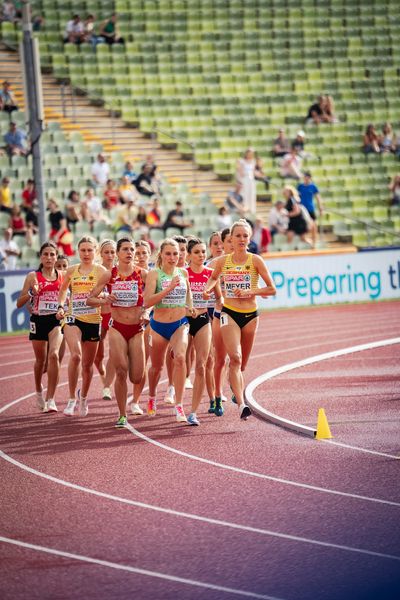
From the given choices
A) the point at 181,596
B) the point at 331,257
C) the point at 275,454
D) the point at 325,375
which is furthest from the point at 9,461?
the point at 331,257

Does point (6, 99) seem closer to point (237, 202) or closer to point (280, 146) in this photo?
point (237, 202)

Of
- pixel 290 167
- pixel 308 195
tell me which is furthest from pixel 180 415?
pixel 290 167

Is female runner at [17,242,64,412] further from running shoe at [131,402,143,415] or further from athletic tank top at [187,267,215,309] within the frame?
athletic tank top at [187,267,215,309]

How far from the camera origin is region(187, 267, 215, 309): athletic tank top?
1302cm

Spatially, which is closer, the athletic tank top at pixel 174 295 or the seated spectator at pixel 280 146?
the athletic tank top at pixel 174 295

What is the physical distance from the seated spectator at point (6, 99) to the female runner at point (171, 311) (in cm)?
1610

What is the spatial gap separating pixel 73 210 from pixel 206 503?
1661 cm

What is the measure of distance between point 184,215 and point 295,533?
805 inches

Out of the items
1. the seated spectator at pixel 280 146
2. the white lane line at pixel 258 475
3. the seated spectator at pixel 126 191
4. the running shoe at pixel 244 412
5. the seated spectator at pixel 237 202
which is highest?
the seated spectator at pixel 280 146

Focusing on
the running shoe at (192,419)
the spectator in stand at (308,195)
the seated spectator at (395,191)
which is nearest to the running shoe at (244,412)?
the running shoe at (192,419)

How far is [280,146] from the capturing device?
102 feet

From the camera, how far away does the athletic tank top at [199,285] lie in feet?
42.7

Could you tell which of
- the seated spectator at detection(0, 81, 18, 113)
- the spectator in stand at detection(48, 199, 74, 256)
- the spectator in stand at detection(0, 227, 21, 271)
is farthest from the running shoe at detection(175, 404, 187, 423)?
the seated spectator at detection(0, 81, 18, 113)

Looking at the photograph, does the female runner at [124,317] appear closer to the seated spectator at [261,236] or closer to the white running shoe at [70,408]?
the white running shoe at [70,408]
